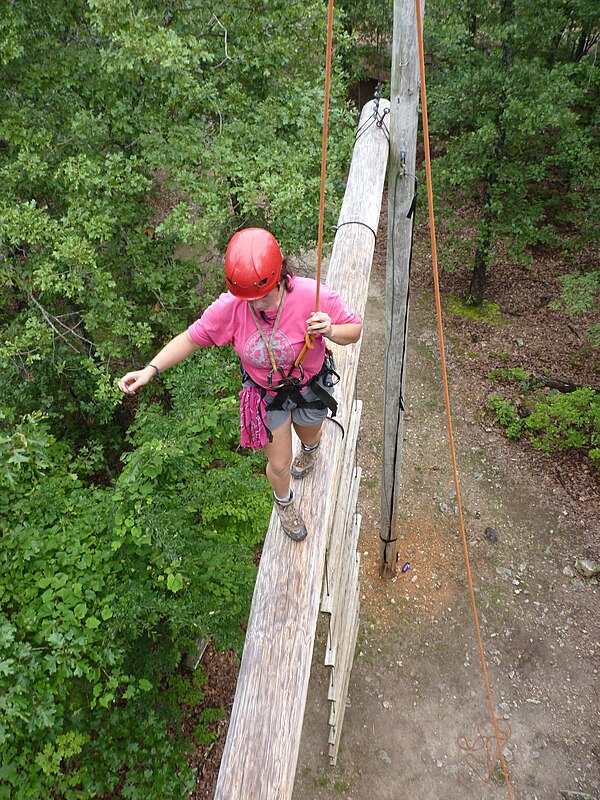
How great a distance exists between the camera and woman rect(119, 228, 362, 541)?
1.99m

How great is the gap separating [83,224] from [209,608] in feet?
13.0

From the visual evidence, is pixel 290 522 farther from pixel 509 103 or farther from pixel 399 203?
pixel 509 103

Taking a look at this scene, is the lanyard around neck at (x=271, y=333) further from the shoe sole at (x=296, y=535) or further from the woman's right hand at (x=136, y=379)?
the shoe sole at (x=296, y=535)

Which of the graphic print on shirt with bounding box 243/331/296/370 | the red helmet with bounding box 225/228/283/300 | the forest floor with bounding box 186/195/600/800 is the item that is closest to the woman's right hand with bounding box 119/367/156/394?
the graphic print on shirt with bounding box 243/331/296/370

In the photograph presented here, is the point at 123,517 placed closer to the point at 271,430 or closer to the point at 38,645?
the point at 38,645

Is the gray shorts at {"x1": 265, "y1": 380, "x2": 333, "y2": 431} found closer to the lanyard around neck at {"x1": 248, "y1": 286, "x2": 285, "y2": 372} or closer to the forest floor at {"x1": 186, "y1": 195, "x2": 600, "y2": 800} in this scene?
the lanyard around neck at {"x1": 248, "y1": 286, "x2": 285, "y2": 372}

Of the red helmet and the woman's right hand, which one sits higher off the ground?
the red helmet

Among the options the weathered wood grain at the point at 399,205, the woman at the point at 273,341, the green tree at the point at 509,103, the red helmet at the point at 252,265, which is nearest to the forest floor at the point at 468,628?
the weathered wood grain at the point at 399,205

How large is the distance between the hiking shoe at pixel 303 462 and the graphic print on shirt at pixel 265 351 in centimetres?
62

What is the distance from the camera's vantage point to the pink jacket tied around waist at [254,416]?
236 centimetres

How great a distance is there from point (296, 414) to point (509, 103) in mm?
7643

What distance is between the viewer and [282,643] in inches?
75.8

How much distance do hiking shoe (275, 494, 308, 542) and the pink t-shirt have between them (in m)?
0.60

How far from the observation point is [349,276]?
345cm
